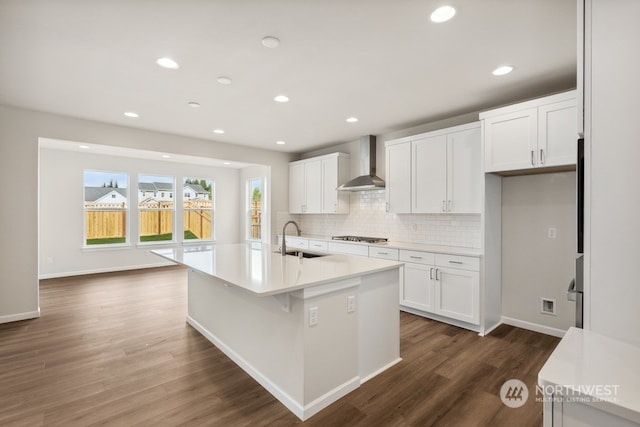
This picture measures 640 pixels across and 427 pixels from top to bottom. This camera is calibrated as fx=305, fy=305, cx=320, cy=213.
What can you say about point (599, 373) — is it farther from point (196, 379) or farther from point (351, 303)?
point (196, 379)

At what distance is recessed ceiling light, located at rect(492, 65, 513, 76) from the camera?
105 inches

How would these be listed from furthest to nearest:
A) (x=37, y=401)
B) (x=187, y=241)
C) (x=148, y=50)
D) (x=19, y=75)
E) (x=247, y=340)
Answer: (x=187, y=241) → (x=19, y=75) → (x=247, y=340) → (x=148, y=50) → (x=37, y=401)

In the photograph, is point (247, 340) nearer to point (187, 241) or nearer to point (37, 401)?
point (37, 401)

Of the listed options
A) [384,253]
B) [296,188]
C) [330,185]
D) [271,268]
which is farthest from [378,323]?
[296,188]

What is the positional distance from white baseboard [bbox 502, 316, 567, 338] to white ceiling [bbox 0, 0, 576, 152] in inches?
99.8

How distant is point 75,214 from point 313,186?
4874mm

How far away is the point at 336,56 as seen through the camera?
2469mm

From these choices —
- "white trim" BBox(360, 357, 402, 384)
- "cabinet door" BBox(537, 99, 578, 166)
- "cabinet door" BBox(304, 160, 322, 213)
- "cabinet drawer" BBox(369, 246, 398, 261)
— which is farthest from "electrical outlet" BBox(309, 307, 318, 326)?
"cabinet door" BBox(304, 160, 322, 213)

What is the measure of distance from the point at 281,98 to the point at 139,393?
3.00 metres

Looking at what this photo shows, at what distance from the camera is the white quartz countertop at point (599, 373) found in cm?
91

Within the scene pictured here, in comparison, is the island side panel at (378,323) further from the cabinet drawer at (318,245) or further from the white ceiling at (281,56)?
the cabinet drawer at (318,245)

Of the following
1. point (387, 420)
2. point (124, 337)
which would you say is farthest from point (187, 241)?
point (387, 420)

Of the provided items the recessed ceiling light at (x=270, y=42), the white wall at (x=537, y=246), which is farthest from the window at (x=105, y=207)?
the white wall at (x=537, y=246)

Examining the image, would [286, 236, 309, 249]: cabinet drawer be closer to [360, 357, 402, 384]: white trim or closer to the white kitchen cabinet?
the white kitchen cabinet
